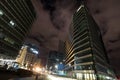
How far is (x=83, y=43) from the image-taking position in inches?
2645

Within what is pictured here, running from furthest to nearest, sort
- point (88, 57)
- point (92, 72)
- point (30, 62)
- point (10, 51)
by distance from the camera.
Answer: point (30, 62) → point (10, 51) → point (88, 57) → point (92, 72)

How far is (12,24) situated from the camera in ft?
218

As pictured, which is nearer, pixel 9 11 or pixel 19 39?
pixel 9 11

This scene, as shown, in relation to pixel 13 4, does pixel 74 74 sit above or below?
below

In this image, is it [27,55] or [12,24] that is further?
[27,55]

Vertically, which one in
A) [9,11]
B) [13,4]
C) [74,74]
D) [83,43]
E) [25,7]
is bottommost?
[74,74]

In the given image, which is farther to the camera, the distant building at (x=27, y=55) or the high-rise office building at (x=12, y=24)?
the distant building at (x=27, y=55)

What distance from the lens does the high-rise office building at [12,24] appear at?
190 feet

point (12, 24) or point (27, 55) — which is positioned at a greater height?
point (12, 24)

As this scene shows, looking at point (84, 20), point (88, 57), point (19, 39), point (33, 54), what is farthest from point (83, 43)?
point (33, 54)

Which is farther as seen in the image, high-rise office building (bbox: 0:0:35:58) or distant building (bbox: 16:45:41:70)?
distant building (bbox: 16:45:41:70)

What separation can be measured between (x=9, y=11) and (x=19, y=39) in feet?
75.6

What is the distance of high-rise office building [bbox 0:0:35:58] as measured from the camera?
57.8m

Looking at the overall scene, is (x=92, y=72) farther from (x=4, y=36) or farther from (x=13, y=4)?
(x=13, y=4)
